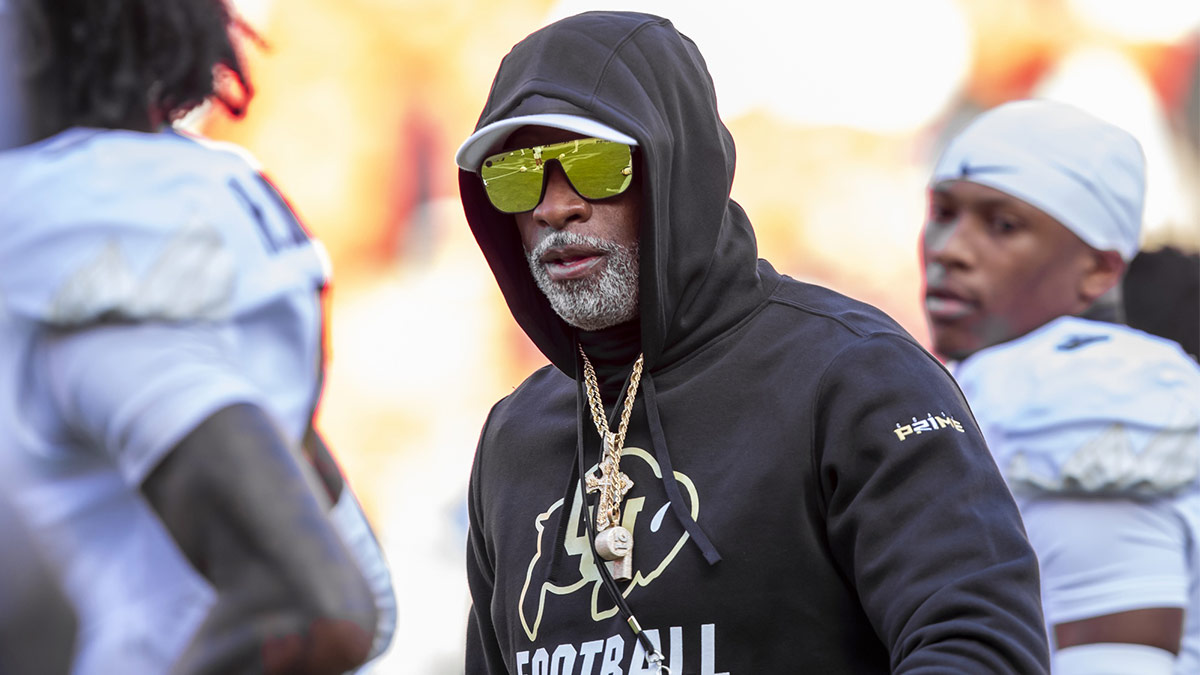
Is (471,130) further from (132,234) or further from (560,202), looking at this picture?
(132,234)

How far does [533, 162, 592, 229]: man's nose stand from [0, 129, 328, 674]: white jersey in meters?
0.44

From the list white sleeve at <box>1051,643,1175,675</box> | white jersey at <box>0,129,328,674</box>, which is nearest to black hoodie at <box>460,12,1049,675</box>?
white jersey at <box>0,129,328,674</box>

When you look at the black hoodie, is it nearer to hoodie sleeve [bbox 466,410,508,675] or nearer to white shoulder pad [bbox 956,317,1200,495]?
hoodie sleeve [bbox 466,410,508,675]

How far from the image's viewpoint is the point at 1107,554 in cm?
312

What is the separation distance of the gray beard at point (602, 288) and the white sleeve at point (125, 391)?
1.81 ft

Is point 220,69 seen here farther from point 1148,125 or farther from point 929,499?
point 1148,125

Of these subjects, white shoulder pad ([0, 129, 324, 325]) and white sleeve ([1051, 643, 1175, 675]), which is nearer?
white shoulder pad ([0, 129, 324, 325])

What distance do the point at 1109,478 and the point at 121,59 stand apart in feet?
6.60

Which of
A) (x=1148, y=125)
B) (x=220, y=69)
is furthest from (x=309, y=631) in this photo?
(x=1148, y=125)

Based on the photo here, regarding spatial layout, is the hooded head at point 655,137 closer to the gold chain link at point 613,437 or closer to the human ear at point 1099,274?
the gold chain link at point 613,437

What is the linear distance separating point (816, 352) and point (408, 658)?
8.74 feet

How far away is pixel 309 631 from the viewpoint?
2061 millimetres

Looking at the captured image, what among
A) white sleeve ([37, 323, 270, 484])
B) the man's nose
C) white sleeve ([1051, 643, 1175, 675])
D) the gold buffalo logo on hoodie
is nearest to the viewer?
white sleeve ([37, 323, 270, 484])

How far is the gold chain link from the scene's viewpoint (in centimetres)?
223
